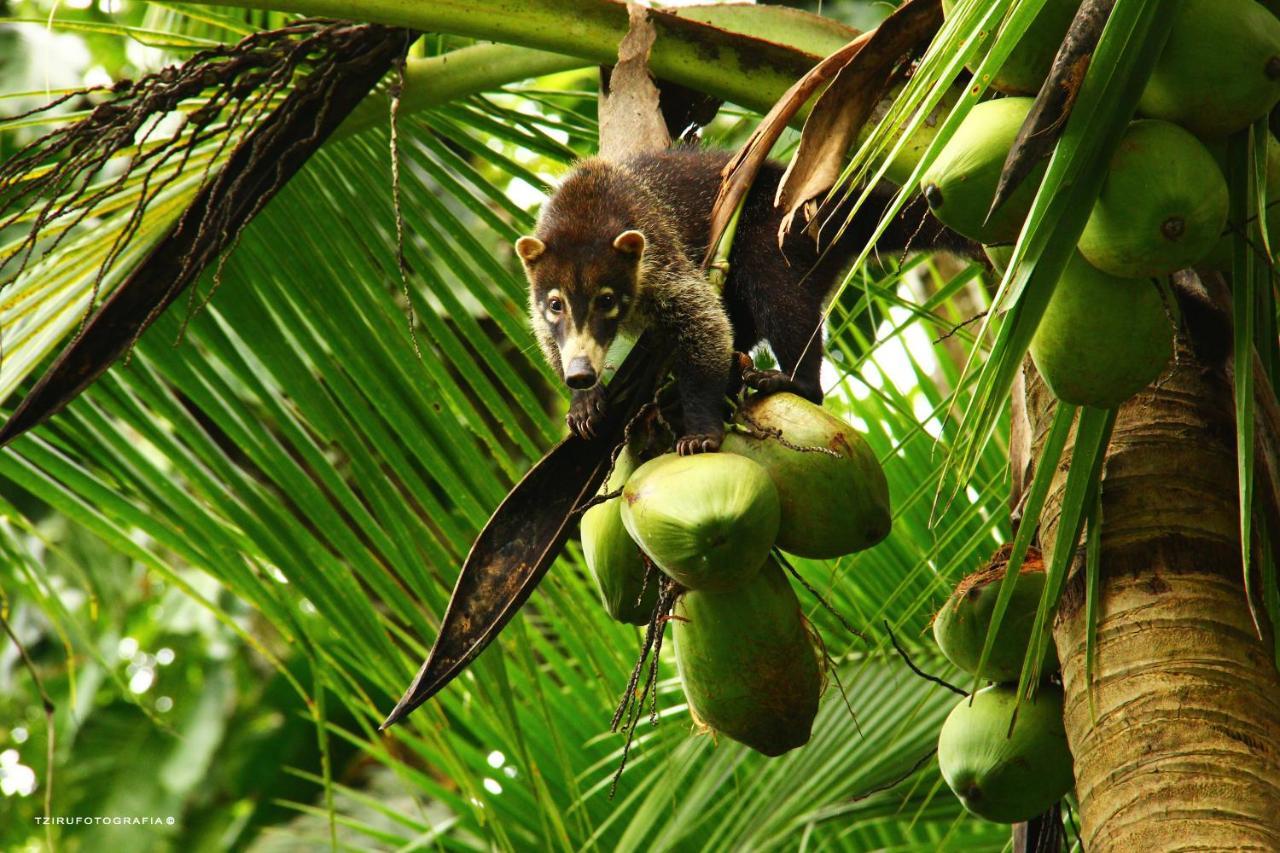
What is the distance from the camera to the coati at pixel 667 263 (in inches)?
130

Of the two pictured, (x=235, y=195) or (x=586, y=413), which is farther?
(x=586, y=413)

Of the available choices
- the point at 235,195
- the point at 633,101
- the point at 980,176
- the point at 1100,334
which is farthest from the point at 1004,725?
the point at 235,195

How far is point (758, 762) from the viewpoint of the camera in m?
3.32

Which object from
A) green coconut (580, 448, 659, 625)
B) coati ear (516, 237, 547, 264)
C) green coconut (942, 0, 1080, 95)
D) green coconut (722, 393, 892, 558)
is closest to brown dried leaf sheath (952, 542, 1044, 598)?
green coconut (722, 393, 892, 558)

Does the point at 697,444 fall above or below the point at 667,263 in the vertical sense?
above

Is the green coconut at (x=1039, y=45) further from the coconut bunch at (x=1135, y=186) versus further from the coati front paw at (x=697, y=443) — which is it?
the coati front paw at (x=697, y=443)

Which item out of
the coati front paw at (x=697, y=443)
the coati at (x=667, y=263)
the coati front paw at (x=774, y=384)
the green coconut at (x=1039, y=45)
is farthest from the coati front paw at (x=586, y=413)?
the green coconut at (x=1039, y=45)

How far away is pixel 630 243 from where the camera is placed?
383 cm

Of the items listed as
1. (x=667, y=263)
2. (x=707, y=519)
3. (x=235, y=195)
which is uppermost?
(x=235, y=195)

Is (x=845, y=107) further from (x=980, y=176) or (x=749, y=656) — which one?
(x=749, y=656)

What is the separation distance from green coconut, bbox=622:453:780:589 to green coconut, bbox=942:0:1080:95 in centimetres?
52

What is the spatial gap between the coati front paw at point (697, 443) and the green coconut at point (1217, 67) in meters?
0.71

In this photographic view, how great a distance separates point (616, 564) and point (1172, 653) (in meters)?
0.70

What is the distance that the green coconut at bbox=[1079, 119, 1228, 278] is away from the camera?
137cm
